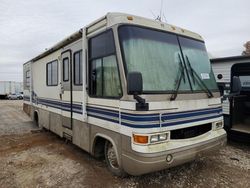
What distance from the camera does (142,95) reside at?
Answer: 3223 millimetres

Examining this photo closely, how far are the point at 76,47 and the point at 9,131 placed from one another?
5621 mm

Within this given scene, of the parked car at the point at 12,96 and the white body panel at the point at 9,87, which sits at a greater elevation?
the white body panel at the point at 9,87

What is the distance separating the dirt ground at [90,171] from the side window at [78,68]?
5.88 feet

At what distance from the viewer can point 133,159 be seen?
325cm

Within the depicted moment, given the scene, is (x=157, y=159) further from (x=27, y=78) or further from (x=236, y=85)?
(x=27, y=78)

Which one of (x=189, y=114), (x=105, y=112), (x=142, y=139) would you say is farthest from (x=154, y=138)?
(x=105, y=112)

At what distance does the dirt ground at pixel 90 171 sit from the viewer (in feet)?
13.0

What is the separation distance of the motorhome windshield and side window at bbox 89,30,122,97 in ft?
0.98

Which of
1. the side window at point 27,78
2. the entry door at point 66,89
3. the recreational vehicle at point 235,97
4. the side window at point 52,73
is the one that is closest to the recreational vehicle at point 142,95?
the entry door at point 66,89

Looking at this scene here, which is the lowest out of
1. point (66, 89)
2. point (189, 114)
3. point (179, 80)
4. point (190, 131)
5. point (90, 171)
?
point (90, 171)

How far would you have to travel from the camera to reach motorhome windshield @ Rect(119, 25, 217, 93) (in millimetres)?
3396

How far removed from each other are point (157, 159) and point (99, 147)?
5.28 feet

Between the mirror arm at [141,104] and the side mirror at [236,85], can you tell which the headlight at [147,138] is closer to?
the mirror arm at [141,104]

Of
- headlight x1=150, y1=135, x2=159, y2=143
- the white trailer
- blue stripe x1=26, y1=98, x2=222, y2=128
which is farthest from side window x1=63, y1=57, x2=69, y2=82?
the white trailer
